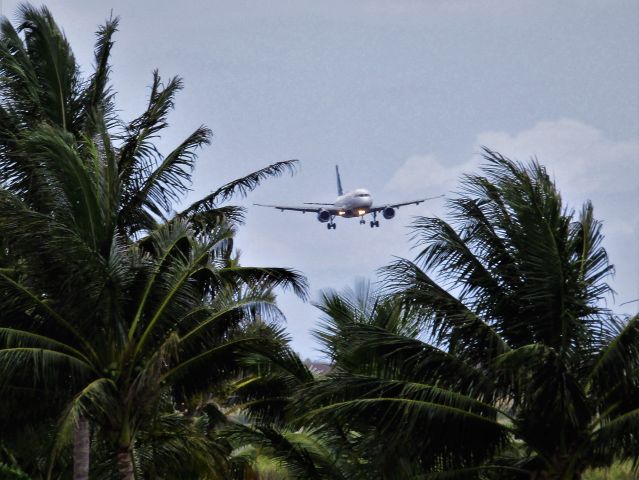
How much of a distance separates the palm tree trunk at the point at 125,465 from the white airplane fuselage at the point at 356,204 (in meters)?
59.0

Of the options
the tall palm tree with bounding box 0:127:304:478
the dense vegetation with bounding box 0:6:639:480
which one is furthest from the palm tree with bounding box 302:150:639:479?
the tall palm tree with bounding box 0:127:304:478

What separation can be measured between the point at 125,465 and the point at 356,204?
59341mm

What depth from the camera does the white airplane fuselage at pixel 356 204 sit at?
3012 inches

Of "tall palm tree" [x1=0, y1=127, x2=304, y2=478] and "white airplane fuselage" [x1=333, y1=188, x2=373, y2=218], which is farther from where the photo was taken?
"white airplane fuselage" [x1=333, y1=188, x2=373, y2=218]

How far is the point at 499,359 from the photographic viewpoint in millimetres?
14195

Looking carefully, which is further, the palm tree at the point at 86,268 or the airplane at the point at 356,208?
the airplane at the point at 356,208

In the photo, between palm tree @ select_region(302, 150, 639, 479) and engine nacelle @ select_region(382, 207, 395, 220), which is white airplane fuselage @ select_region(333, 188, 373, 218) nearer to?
engine nacelle @ select_region(382, 207, 395, 220)

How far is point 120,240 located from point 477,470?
26.3 feet

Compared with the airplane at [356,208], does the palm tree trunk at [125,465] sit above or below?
below

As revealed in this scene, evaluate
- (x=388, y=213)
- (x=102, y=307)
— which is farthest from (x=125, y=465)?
(x=388, y=213)

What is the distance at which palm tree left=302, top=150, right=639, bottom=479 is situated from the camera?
1509 cm

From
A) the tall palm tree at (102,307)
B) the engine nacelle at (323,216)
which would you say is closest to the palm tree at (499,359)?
the tall palm tree at (102,307)

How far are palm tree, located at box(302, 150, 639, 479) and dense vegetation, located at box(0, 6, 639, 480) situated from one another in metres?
0.03

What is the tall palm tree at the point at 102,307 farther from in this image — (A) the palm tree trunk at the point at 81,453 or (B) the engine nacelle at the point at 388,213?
A: (B) the engine nacelle at the point at 388,213
